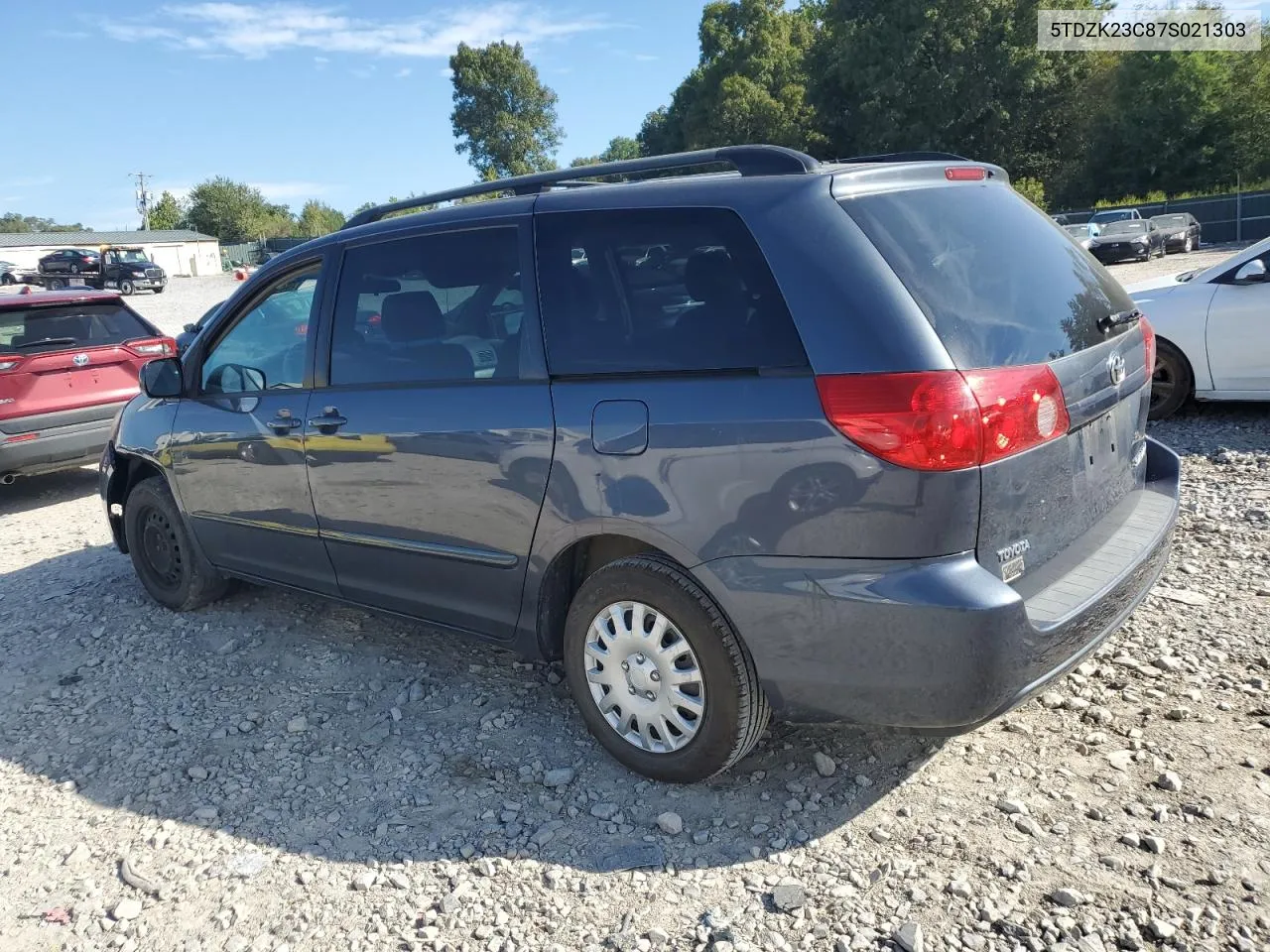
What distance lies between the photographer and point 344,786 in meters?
3.33

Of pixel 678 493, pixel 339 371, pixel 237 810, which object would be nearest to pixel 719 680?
pixel 678 493

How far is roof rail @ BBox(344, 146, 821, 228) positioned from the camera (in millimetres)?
2896

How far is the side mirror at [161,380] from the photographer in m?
4.57

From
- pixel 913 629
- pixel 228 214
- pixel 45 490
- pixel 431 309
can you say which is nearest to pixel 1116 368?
pixel 913 629

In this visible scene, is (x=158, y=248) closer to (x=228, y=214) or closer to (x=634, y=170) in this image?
(x=228, y=214)

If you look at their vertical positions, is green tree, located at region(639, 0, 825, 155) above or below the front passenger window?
above

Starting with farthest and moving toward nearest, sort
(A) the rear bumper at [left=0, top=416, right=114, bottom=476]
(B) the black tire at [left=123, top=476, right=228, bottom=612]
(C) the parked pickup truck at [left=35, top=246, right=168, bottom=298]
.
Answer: (C) the parked pickup truck at [left=35, top=246, right=168, bottom=298]
(A) the rear bumper at [left=0, top=416, right=114, bottom=476]
(B) the black tire at [left=123, top=476, right=228, bottom=612]

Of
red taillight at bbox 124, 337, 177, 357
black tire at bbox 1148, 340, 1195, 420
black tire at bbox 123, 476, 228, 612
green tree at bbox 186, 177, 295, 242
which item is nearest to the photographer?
black tire at bbox 123, 476, 228, 612

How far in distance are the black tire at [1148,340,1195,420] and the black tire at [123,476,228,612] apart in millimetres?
6436

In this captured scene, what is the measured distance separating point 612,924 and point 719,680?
72 centimetres

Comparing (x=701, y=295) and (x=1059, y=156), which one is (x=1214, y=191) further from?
(x=701, y=295)

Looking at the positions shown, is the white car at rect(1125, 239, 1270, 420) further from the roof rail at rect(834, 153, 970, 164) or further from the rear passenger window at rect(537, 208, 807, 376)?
the rear passenger window at rect(537, 208, 807, 376)

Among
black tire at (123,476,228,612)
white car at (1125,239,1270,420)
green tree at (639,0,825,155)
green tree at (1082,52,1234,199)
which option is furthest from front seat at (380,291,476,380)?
green tree at (639,0,825,155)

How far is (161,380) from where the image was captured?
4.57 metres
